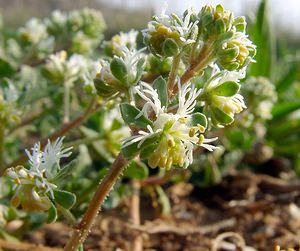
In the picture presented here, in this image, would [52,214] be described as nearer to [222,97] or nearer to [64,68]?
[222,97]

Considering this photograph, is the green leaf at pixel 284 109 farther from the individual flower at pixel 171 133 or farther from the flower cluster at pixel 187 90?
the individual flower at pixel 171 133

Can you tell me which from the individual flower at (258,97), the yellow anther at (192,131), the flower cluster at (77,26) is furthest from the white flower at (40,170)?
the flower cluster at (77,26)

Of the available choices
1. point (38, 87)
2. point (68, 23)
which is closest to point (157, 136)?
point (38, 87)

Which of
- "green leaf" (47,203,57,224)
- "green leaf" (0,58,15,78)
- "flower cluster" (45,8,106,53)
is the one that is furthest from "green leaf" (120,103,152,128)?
"flower cluster" (45,8,106,53)

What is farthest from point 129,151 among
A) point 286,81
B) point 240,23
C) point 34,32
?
point 286,81

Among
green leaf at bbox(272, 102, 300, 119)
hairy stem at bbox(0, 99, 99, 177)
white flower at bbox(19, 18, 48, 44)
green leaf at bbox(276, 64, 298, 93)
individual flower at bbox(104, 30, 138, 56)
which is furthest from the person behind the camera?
green leaf at bbox(276, 64, 298, 93)

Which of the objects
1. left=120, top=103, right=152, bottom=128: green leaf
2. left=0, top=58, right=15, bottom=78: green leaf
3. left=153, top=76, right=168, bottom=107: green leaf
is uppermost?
left=0, top=58, right=15, bottom=78: green leaf

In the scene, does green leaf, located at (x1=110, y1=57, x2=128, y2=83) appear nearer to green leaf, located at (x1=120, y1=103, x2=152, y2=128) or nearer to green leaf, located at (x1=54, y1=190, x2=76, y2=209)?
green leaf, located at (x1=120, y1=103, x2=152, y2=128)

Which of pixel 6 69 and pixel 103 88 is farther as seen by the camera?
pixel 6 69
